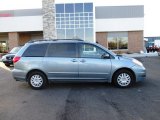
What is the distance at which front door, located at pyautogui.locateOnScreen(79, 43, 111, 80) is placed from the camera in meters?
10.2

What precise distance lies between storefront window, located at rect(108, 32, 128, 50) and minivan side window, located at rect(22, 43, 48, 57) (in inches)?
1237

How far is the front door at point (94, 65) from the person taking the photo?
10.2 metres

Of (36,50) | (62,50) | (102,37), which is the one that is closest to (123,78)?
(62,50)

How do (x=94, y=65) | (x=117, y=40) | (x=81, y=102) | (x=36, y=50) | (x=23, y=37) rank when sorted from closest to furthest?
(x=81, y=102), (x=94, y=65), (x=36, y=50), (x=117, y=40), (x=23, y=37)

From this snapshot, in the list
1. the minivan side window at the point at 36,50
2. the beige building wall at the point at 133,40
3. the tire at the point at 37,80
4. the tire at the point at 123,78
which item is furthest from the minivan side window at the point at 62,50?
the beige building wall at the point at 133,40

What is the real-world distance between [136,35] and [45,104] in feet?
113

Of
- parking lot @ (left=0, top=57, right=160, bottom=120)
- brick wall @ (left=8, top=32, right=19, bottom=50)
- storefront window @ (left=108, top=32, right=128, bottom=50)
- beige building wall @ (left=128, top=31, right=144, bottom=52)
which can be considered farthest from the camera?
storefront window @ (left=108, top=32, right=128, bottom=50)

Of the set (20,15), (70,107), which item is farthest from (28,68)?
(20,15)

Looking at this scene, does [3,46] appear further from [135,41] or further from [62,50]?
[62,50]

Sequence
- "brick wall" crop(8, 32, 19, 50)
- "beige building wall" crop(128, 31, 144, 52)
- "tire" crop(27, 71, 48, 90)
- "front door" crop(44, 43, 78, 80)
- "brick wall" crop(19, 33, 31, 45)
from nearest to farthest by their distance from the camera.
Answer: "front door" crop(44, 43, 78, 80), "tire" crop(27, 71, 48, 90), "beige building wall" crop(128, 31, 144, 52), "brick wall" crop(8, 32, 19, 50), "brick wall" crop(19, 33, 31, 45)

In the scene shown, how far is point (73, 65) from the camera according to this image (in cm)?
1029

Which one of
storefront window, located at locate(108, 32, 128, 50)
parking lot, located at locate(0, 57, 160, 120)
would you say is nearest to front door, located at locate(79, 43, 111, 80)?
parking lot, located at locate(0, 57, 160, 120)

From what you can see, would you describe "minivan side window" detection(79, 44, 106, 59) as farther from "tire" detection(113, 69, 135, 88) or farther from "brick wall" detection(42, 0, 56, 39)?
"brick wall" detection(42, 0, 56, 39)

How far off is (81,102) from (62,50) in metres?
2.84
